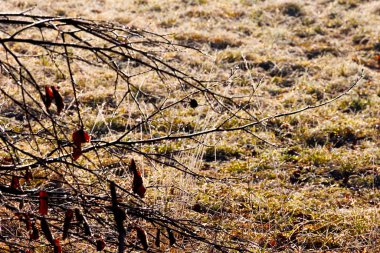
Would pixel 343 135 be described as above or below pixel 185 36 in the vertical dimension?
below

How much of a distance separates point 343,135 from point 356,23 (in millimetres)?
4092

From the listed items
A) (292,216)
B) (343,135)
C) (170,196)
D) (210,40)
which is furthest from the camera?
(210,40)

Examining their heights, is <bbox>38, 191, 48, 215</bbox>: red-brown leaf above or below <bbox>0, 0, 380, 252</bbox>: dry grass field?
above

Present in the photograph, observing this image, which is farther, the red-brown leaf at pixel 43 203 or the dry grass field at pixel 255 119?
the dry grass field at pixel 255 119

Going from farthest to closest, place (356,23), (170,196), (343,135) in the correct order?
1. (356,23)
2. (343,135)
3. (170,196)

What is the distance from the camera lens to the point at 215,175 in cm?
525

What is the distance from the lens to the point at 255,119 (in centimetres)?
330

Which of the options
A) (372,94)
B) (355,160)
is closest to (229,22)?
(372,94)

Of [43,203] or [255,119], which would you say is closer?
[43,203]

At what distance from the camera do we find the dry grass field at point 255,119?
420 cm

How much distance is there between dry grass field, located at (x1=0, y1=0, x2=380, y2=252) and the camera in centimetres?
420

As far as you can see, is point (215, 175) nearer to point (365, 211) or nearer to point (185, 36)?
point (365, 211)

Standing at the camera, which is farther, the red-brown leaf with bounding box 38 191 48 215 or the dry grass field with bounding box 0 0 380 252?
the dry grass field with bounding box 0 0 380 252

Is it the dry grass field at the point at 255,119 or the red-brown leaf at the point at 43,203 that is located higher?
the red-brown leaf at the point at 43,203
